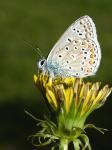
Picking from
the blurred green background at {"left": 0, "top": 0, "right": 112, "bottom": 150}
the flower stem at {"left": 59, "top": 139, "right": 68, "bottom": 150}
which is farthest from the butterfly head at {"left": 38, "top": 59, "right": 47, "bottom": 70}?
the blurred green background at {"left": 0, "top": 0, "right": 112, "bottom": 150}

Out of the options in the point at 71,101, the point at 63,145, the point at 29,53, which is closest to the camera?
the point at 63,145

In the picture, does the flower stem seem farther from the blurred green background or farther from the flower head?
the blurred green background

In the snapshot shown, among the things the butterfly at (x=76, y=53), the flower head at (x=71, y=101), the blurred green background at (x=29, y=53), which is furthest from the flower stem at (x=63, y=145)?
the blurred green background at (x=29, y=53)

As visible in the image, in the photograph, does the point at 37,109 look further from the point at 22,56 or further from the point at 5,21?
the point at 5,21

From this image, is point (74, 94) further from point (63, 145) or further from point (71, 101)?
point (63, 145)

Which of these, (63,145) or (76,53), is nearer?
(63,145)

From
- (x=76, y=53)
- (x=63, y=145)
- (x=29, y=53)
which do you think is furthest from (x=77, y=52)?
(x=29, y=53)
